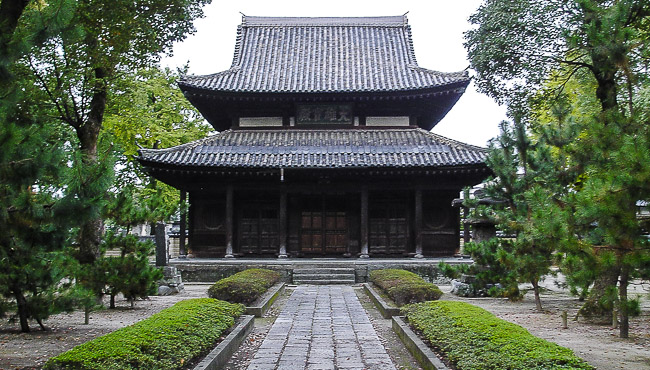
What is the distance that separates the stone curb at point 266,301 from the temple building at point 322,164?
530cm

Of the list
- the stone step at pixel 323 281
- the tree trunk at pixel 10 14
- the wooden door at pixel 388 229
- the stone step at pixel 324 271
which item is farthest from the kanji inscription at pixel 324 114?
the tree trunk at pixel 10 14

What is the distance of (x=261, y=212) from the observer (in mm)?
22250

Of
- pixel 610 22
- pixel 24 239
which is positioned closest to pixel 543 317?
pixel 610 22

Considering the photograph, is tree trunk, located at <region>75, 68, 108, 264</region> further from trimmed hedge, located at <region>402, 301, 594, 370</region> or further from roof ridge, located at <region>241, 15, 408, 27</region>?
roof ridge, located at <region>241, 15, 408, 27</region>

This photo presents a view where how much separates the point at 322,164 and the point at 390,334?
11072 mm

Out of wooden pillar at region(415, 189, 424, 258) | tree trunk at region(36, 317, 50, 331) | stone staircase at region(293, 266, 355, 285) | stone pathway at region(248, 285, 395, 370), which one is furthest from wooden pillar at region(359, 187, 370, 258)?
tree trunk at region(36, 317, 50, 331)

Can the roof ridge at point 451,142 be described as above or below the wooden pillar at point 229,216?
above

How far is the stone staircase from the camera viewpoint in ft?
62.0

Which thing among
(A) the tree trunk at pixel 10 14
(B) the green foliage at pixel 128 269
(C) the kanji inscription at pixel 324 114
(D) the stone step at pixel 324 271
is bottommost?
(D) the stone step at pixel 324 271

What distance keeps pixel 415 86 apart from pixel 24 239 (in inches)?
675

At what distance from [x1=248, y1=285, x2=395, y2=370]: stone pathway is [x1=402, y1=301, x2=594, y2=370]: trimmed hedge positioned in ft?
2.76

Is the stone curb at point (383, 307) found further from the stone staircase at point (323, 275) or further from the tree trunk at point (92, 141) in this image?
the tree trunk at point (92, 141)

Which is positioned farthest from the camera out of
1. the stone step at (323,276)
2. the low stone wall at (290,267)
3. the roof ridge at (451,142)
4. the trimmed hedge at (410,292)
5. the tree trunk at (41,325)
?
the roof ridge at (451,142)

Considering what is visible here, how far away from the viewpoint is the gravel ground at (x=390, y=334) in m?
7.66
